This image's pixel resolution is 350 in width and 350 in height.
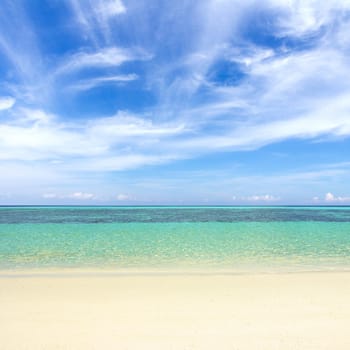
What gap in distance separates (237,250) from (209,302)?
394 inches

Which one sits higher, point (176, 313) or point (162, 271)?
point (176, 313)

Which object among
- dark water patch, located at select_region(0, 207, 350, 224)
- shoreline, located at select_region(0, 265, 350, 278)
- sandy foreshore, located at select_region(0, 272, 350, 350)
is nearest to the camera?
sandy foreshore, located at select_region(0, 272, 350, 350)

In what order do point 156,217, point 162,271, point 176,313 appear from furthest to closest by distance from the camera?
point 156,217 → point 162,271 → point 176,313

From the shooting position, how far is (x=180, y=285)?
8641 mm

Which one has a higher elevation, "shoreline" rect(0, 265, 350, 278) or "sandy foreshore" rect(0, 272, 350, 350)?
"sandy foreshore" rect(0, 272, 350, 350)

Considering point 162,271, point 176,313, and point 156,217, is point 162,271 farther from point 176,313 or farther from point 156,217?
point 156,217

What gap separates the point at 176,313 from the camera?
6.33 meters

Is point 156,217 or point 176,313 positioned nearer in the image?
point 176,313

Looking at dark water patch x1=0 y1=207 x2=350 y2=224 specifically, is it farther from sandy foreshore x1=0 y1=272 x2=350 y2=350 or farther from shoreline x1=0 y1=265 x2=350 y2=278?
sandy foreshore x1=0 y1=272 x2=350 y2=350

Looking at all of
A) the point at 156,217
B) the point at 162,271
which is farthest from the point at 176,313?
the point at 156,217

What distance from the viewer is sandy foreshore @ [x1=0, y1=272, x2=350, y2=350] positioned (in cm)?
507

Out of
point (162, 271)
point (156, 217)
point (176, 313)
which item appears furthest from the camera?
point (156, 217)

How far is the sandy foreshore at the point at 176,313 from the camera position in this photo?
5.07 metres

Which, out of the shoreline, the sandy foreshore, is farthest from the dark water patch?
the sandy foreshore
